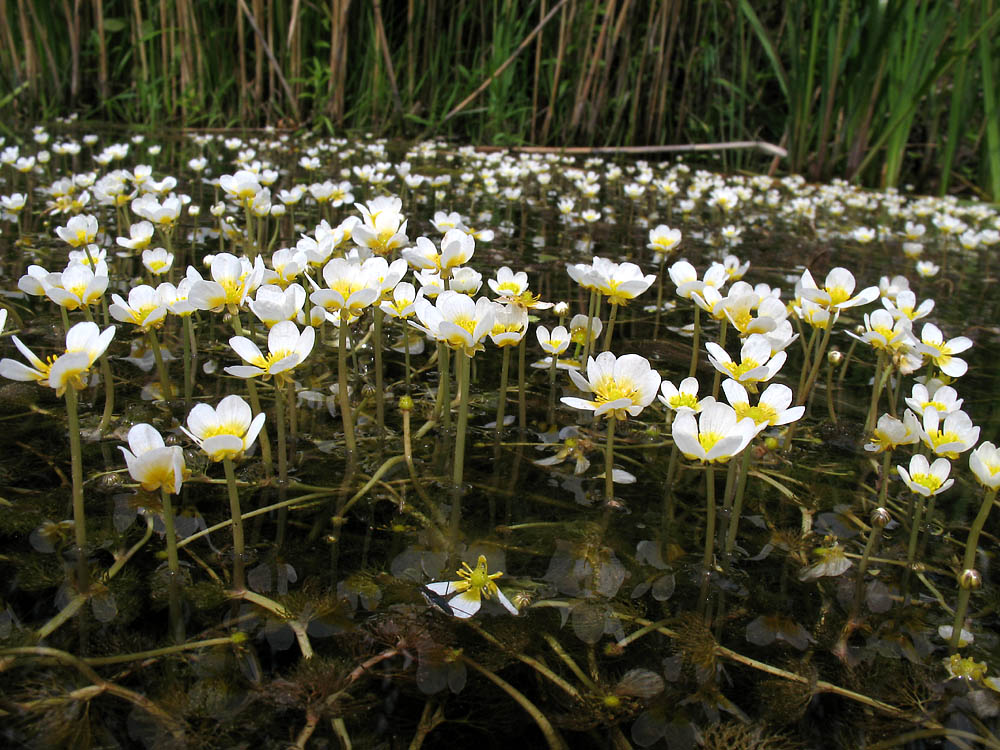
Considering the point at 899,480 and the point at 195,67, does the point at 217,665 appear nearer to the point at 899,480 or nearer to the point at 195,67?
the point at 899,480

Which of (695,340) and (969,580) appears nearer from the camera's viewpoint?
(969,580)

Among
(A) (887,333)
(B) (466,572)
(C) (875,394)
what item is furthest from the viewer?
(C) (875,394)

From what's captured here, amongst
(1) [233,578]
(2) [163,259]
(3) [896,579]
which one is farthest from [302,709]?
(2) [163,259]

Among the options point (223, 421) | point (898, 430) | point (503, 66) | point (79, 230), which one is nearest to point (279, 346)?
point (223, 421)

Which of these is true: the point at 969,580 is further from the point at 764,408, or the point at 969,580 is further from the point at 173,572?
the point at 173,572

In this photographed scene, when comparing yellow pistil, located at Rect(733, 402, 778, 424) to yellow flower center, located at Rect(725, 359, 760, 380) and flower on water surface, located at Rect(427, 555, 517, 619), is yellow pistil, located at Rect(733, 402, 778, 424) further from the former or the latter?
flower on water surface, located at Rect(427, 555, 517, 619)

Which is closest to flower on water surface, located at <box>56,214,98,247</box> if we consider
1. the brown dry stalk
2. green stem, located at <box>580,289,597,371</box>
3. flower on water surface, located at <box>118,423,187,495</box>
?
flower on water surface, located at <box>118,423,187,495</box>

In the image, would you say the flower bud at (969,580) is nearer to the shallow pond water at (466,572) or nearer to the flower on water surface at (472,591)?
the shallow pond water at (466,572)
